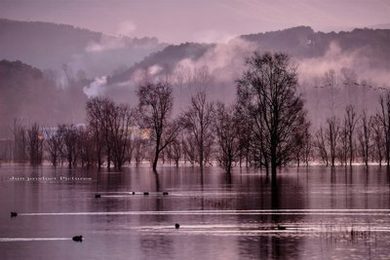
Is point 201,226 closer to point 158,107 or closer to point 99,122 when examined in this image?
point 158,107

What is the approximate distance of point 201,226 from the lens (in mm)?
29500

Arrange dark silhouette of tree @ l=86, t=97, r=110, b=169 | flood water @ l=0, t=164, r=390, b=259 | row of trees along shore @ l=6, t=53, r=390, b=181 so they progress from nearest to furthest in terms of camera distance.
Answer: flood water @ l=0, t=164, r=390, b=259
row of trees along shore @ l=6, t=53, r=390, b=181
dark silhouette of tree @ l=86, t=97, r=110, b=169

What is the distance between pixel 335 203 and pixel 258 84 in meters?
28.4

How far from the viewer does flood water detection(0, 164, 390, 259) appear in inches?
899

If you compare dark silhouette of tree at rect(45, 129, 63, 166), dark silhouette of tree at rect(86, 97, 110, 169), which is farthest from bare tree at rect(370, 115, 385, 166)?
dark silhouette of tree at rect(45, 129, 63, 166)

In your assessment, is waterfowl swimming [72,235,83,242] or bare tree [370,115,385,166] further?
bare tree [370,115,385,166]

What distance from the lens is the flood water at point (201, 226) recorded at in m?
22.8

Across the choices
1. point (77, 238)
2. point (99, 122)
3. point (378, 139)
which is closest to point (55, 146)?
point (99, 122)

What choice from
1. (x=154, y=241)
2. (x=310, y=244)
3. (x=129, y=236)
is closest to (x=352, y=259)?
(x=310, y=244)

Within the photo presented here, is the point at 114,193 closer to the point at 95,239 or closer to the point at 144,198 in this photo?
the point at 144,198

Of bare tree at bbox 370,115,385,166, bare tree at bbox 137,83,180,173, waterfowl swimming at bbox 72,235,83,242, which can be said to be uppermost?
bare tree at bbox 137,83,180,173

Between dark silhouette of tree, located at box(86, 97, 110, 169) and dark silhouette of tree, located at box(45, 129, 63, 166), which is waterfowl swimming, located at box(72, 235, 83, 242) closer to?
dark silhouette of tree, located at box(86, 97, 110, 169)

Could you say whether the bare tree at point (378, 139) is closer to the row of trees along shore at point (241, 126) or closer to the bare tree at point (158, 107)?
the row of trees along shore at point (241, 126)

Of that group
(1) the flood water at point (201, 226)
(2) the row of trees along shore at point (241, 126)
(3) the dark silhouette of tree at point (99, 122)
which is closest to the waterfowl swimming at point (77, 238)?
(1) the flood water at point (201, 226)
